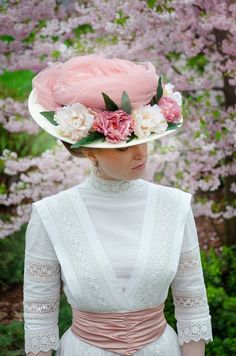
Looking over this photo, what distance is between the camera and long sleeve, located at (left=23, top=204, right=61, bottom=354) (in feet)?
6.87

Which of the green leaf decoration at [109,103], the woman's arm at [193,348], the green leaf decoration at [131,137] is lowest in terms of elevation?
the woman's arm at [193,348]

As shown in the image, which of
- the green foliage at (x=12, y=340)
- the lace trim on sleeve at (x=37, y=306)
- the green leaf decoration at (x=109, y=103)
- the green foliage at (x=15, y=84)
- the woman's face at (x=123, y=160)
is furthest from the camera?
the green foliage at (x=15, y=84)

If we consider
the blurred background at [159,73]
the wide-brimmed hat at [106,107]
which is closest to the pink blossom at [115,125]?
the wide-brimmed hat at [106,107]

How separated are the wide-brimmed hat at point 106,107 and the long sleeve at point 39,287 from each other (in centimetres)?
32

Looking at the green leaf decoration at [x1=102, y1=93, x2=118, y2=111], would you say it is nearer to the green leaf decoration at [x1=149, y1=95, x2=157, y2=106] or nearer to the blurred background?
the green leaf decoration at [x1=149, y1=95, x2=157, y2=106]

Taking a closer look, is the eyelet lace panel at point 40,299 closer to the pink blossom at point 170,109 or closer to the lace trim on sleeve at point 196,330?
the lace trim on sleeve at point 196,330

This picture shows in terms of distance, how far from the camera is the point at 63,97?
197 centimetres

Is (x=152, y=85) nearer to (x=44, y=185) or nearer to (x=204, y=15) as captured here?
(x=204, y=15)

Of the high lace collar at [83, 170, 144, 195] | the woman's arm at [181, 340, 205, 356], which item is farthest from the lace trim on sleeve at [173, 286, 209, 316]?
the high lace collar at [83, 170, 144, 195]

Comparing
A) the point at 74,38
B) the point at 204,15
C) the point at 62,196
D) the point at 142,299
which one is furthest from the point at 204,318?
the point at 74,38

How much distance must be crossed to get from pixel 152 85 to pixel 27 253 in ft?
2.17

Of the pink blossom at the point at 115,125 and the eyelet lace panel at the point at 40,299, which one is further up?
the pink blossom at the point at 115,125

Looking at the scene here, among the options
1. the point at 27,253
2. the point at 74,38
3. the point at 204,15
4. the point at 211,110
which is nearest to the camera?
the point at 27,253

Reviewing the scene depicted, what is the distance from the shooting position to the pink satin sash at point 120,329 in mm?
2074
